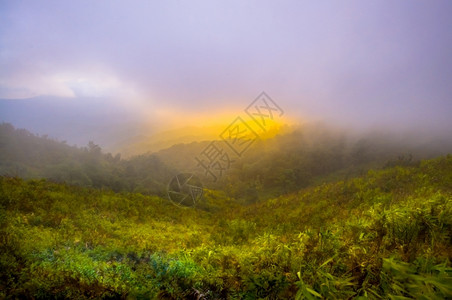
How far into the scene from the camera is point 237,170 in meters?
61.5

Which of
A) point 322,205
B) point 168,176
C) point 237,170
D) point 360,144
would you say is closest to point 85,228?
point 322,205

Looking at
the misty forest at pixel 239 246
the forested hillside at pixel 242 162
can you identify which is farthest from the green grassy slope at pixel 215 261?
the forested hillside at pixel 242 162

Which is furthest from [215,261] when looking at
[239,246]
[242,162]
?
[242,162]
